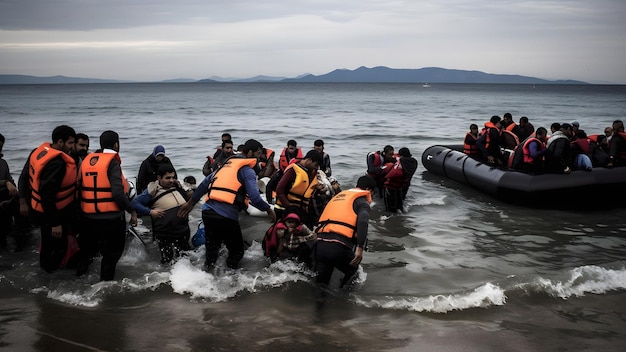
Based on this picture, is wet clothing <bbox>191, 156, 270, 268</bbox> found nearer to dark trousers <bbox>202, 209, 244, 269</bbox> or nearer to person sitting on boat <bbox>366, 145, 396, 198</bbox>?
dark trousers <bbox>202, 209, 244, 269</bbox>

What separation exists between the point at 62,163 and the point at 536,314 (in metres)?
5.04

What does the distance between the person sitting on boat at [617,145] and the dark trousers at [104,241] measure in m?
9.72

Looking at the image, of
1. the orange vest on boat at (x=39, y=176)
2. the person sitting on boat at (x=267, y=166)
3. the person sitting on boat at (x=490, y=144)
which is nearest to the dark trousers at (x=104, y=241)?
the orange vest on boat at (x=39, y=176)

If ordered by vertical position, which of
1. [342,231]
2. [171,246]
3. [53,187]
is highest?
[53,187]

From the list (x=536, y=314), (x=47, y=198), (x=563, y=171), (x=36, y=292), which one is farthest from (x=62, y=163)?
(x=563, y=171)

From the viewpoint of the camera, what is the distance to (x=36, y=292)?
5.56 m

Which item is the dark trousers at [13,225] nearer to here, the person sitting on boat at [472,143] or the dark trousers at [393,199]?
the dark trousers at [393,199]

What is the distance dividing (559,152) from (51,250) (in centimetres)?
868

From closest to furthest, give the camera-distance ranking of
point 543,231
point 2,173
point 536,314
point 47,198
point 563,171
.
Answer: point 47,198 → point 536,314 → point 2,173 → point 543,231 → point 563,171

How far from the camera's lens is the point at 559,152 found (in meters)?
9.76

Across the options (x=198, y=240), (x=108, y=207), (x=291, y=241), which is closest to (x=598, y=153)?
(x=291, y=241)

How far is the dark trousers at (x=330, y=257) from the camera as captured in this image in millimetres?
5156

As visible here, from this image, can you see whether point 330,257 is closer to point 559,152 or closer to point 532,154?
point 532,154

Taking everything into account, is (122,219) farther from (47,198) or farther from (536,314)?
(536,314)
